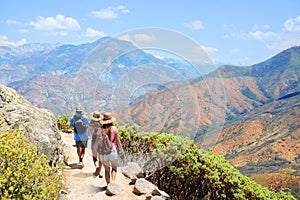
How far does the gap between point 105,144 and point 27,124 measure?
1793 mm

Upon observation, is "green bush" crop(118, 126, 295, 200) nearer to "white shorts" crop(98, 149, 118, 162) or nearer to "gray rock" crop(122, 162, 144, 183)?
"gray rock" crop(122, 162, 144, 183)

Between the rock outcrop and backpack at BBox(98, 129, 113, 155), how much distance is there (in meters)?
1.12

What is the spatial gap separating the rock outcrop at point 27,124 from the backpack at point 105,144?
44.0 inches

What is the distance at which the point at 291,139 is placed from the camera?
5925 inches

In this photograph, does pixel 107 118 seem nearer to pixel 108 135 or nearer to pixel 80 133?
pixel 108 135

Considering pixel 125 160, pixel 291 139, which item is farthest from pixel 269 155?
pixel 125 160

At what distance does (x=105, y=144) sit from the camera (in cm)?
733

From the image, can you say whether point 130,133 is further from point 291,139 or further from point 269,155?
point 291,139

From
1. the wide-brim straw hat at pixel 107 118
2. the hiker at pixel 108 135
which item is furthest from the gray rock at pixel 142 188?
the wide-brim straw hat at pixel 107 118

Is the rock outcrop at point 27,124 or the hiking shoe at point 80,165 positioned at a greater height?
the rock outcrop at point 27,124

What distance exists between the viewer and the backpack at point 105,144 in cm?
726

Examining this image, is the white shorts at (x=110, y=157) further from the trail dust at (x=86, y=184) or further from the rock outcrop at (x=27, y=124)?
the rock outcrop at (x=27, y=124)

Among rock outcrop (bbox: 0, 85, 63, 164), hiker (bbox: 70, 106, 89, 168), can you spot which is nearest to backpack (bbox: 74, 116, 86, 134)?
hiker (bbox: 70, 106, 89, 168)

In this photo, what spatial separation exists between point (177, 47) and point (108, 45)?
1.93 meters
